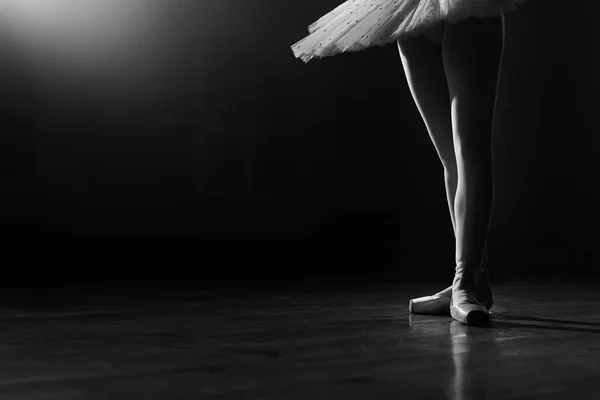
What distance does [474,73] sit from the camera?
1.68 m

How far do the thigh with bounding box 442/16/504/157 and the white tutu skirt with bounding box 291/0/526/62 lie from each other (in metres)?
0.04

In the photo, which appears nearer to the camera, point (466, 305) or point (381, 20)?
point (466, 305)

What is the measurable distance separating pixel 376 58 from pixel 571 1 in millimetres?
1145

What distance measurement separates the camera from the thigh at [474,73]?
65.9 inches

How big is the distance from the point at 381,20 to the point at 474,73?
25 cm

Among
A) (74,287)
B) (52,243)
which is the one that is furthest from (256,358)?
(52,243)

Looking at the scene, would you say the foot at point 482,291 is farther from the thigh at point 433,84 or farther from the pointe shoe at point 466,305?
the thigh at point 433,84

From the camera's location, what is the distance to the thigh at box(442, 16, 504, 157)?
1.67 m

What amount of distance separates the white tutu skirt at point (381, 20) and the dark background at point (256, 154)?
3.56 feet

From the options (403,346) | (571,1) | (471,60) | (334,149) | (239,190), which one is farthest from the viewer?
(571,1)

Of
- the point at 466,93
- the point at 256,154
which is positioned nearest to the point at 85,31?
the point at 256,154

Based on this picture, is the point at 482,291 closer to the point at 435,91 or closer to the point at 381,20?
the point at 435,91

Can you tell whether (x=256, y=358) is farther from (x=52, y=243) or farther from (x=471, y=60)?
(x=52, y=243)

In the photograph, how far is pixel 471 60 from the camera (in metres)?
1.67
